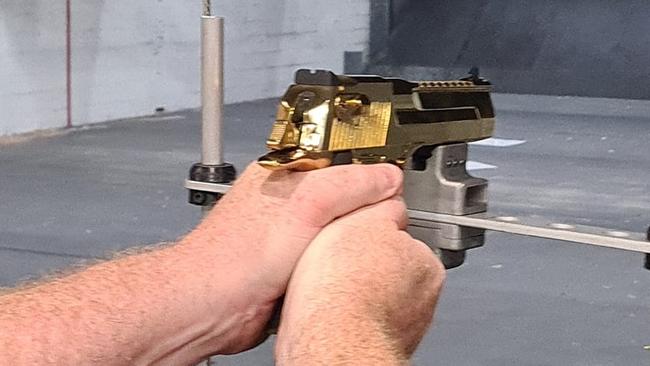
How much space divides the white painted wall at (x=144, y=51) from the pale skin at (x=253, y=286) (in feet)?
12.2

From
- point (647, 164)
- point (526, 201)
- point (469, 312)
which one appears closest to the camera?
point (469, 312)

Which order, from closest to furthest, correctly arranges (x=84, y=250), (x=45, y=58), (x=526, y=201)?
(x=84, y=250)
(x=526, y=201)
(x=45, y=58)

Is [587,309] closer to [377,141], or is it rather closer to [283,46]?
[377,141]

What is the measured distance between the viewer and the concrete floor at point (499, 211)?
77.7 inches

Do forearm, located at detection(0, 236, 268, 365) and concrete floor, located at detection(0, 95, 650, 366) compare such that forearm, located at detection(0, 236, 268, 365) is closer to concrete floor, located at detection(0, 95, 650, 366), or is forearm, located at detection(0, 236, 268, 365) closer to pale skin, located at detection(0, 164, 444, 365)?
pale skin, located at detection(0, 164, 444, 365)

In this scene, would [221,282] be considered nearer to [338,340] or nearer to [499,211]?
[338,340]

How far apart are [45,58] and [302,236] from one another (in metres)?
3.91

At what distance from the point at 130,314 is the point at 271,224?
11 cm

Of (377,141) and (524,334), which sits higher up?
(377,141)

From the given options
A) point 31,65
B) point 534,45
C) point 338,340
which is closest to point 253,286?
point 338,340

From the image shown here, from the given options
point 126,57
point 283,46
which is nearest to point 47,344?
point 126,57

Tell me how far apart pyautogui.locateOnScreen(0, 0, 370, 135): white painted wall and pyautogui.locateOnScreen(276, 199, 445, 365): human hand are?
147 inches

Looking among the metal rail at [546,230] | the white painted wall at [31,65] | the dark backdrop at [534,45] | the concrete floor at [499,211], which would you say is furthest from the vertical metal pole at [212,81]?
the dark backdrop at [534,45]

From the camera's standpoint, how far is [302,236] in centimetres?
76
